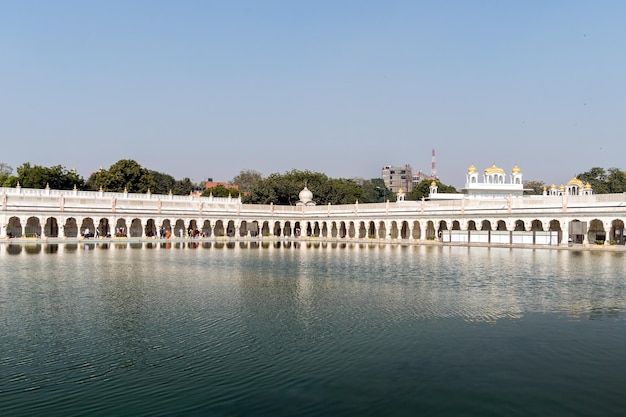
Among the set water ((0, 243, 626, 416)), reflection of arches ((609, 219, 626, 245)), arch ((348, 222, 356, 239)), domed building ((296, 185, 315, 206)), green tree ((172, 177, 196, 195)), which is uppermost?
green tree ((172, 177, 196, 195))

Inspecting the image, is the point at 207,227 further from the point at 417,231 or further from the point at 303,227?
the point at 417,231

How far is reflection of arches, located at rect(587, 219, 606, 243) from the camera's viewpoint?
49575 millimetres

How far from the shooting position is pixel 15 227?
2255 inches

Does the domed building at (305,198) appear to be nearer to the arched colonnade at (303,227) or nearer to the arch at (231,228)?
the arched colonnade at (303,227)

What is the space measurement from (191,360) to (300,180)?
76609 millimetres

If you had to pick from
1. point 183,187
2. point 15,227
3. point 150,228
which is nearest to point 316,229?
point 150,228

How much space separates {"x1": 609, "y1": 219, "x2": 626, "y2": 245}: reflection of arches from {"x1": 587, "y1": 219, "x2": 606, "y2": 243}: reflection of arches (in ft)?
2.33

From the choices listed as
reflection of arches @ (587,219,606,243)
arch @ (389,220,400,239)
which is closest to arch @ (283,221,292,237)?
arch @ (389,220,400,239)

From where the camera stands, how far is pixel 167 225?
224 ft

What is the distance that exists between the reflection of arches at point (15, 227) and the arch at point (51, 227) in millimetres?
2544

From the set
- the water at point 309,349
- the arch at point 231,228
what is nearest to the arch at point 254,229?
the arch at point 231,228

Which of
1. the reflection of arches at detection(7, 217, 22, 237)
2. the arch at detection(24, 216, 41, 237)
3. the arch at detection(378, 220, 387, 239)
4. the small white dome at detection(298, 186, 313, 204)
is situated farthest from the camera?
the small white dome at detection(298, 186, 313, 204)

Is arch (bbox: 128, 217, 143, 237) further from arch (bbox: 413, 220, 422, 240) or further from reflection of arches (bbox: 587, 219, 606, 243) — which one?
reflection of arches (bbox: 587, 219, 606, 243)

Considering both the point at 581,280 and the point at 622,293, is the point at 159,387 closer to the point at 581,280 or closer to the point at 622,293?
the point at 622,293
